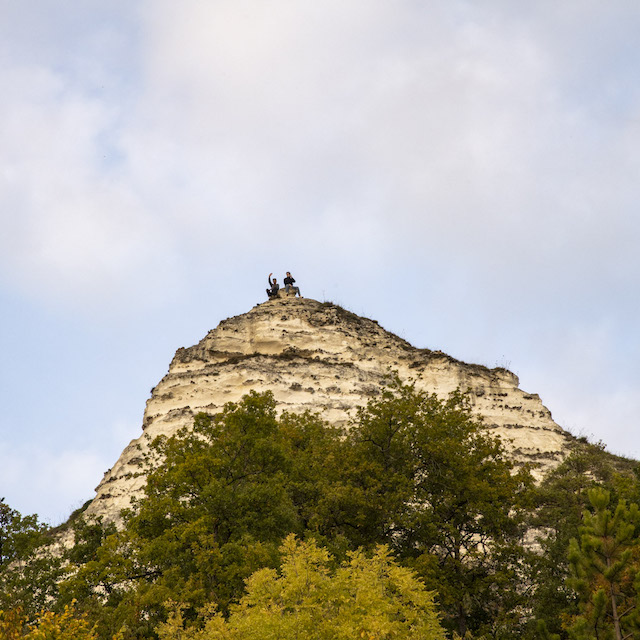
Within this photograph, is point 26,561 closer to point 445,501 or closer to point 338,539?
point 338,539

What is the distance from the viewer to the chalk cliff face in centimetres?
4575

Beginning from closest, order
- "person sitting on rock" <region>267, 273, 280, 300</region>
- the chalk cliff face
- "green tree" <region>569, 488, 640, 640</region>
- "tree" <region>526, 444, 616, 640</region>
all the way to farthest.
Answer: "green tree" <region>569, 488, 640, 640</region>
"tree" <region>526, 444, 616, 640</region>
the chalk cliff face
"person sitting on rock" <region>267, 273, 280, 300</region>

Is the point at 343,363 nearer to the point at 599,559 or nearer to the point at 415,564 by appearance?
Result: the point at 415,564

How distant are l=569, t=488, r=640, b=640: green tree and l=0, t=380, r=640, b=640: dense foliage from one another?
0.12 ft

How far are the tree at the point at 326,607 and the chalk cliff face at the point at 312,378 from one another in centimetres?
2721

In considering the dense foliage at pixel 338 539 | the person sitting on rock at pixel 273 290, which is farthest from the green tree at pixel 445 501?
the person sitting on rock at pixel 273 290

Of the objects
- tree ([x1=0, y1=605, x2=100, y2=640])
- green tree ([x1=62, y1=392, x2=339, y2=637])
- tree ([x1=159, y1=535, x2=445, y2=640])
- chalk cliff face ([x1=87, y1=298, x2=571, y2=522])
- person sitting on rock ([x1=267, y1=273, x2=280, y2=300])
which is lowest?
tree ([x1=0, y1=605, x2=100, y2=640])

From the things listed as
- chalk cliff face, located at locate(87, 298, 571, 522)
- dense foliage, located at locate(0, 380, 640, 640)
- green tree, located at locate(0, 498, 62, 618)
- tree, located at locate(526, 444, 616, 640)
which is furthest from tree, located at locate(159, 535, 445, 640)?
chalk cliff face, located at locate(87, 298, 571, 522)

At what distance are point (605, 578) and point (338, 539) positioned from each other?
9.11m

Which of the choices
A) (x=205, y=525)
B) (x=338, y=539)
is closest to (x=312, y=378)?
(x=338, y=539)

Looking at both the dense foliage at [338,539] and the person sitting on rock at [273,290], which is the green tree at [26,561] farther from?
the person sitting on rock at [273,290]

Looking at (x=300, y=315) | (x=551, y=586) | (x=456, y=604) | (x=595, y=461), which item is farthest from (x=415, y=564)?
(x=300, y=315)

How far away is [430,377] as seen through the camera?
52.8 m

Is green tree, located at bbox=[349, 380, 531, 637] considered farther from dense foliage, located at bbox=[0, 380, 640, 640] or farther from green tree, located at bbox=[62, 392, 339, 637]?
green tree, located at bbox=[62, 392, 339, 637]
